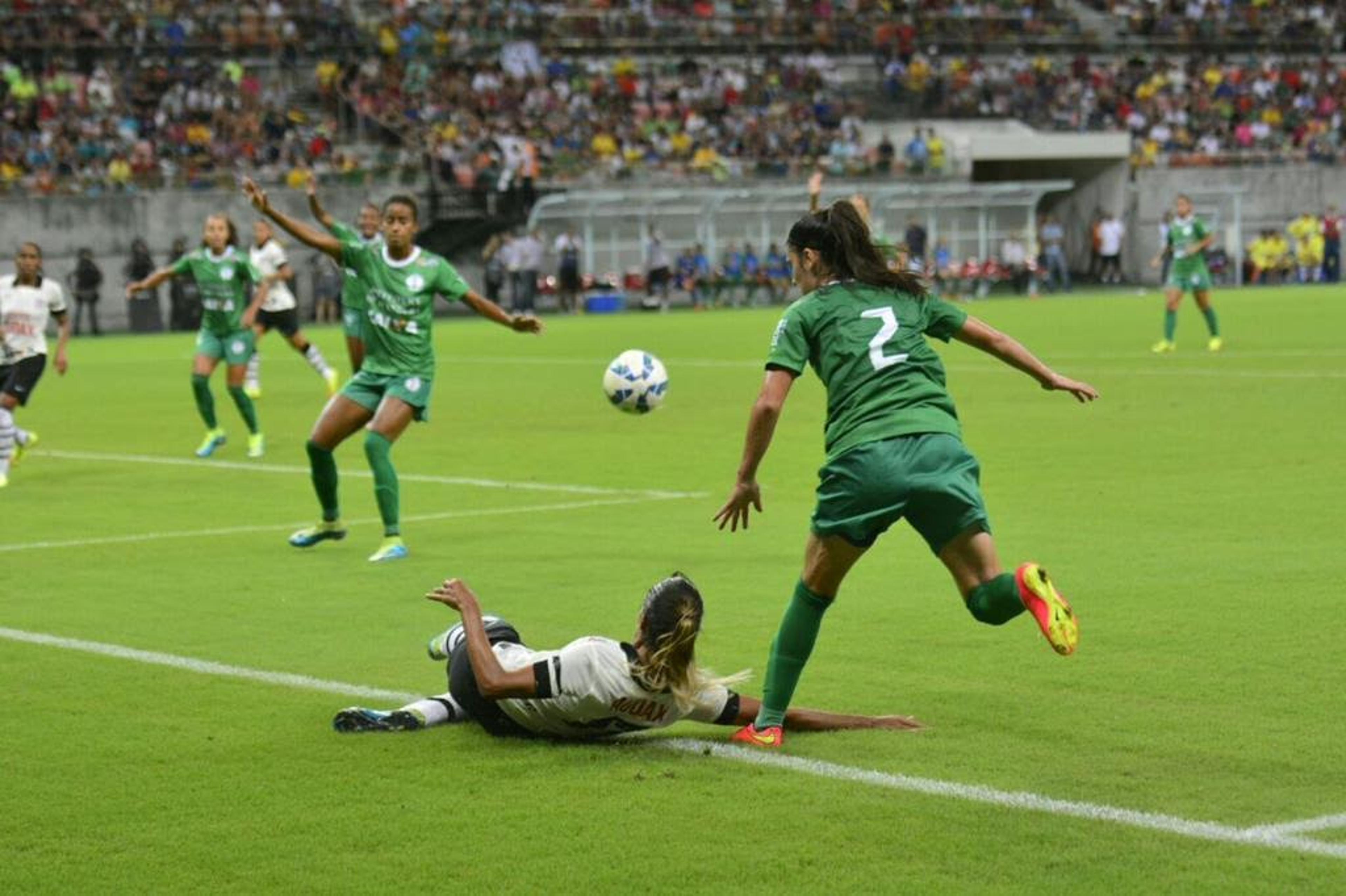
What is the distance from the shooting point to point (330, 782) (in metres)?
7.27

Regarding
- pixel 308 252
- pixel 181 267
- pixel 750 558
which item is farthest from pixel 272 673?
pixel 308 252

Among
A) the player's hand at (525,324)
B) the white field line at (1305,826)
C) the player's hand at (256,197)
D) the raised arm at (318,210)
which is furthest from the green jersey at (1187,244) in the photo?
the white field line at (1305,826)

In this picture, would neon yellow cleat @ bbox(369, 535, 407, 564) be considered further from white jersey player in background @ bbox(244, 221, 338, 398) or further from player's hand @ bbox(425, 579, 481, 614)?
white jersey player in background @ bbox(244, 221, 338, 398)

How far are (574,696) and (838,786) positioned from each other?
3.39 ft

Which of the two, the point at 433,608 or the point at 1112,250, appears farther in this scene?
the point at 1112,250

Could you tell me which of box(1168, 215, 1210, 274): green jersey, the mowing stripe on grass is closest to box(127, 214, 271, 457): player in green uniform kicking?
the mowing stripe on grass

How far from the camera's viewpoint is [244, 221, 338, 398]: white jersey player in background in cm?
2555

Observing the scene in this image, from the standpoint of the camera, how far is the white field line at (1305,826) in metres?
6.33

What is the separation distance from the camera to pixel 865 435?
753 cm

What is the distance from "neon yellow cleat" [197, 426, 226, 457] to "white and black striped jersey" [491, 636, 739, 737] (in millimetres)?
13095

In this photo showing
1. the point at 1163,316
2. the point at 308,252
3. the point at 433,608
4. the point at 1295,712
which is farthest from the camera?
the point at 308,252

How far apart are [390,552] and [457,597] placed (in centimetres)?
563

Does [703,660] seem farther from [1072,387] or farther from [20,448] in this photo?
[20,448]

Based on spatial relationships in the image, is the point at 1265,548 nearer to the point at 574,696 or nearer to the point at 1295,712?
the point at 1295,712
